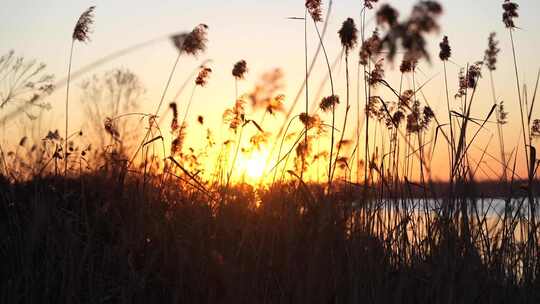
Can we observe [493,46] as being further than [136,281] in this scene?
Yes

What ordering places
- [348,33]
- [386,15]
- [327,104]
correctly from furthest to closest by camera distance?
[327,104] → [348,33] → [386,15]

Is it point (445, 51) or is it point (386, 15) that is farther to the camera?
point (445, 51)

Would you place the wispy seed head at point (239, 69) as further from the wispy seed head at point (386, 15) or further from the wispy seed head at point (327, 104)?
the wispy seed head at point (386, 15)

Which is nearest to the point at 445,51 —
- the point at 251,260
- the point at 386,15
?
the point at 251,260

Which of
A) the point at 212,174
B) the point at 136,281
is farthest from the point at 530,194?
the point at 212,174

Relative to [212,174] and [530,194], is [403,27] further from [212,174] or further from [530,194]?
[212,174]

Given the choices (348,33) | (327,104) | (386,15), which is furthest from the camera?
→ (327,104)

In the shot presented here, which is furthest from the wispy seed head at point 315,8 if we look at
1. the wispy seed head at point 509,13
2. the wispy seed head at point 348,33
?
the wispy seed head at point 509,13

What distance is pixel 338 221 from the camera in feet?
7.26

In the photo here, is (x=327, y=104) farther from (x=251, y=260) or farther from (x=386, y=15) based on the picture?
(x=386, y=15)

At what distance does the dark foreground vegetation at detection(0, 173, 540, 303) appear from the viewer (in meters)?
2.14

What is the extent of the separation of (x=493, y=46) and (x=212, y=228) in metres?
1.98

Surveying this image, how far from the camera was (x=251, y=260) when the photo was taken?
2.42 metres

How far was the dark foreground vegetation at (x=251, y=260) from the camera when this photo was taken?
214cm
